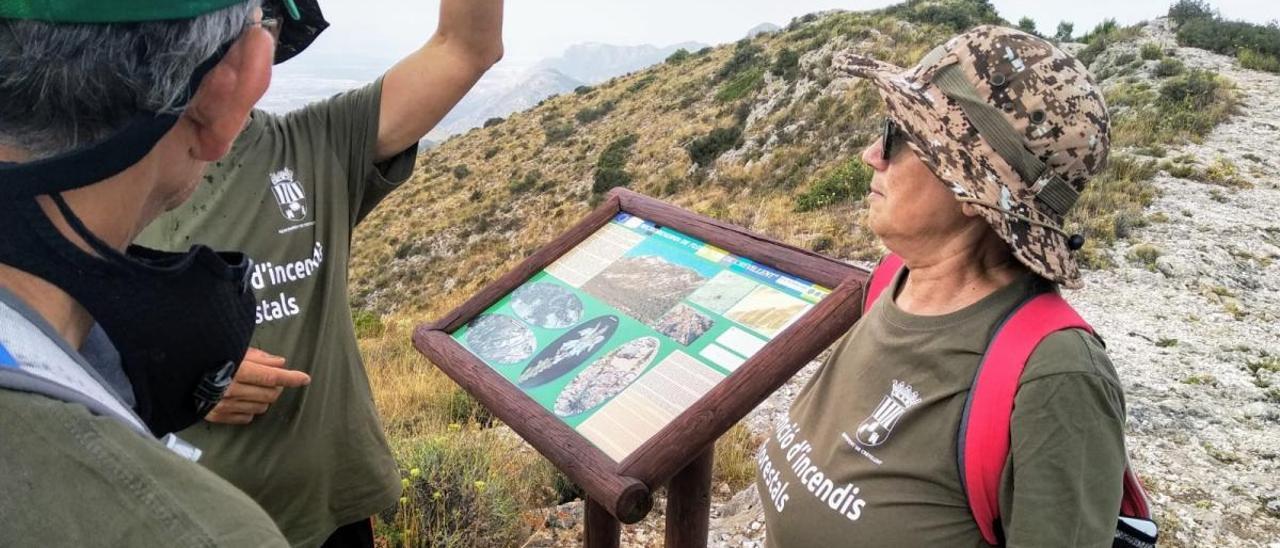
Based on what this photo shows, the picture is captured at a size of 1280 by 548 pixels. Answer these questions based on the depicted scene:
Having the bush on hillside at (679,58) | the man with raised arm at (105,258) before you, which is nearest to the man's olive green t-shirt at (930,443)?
the man with raised arm at (105,258)

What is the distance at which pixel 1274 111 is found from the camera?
11133 millimetres

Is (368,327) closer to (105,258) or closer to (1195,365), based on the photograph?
(1195,365)

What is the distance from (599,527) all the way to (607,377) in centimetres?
60

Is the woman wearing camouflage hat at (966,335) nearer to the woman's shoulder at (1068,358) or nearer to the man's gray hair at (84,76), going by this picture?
the woman's shoulder at (1068,358)

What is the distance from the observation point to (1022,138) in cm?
164

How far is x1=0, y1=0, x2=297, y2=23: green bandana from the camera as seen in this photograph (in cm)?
79

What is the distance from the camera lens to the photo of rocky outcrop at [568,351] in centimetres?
236

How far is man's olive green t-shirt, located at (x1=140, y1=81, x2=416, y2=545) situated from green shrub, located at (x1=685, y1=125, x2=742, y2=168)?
632 inches

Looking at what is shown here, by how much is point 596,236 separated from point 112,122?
2.08 meters

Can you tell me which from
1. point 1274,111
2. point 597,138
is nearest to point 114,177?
point 1274,111

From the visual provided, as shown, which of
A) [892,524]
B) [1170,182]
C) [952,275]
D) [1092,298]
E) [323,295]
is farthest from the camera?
[1170,182]

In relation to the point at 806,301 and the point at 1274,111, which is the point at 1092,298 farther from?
the point at 1274,111

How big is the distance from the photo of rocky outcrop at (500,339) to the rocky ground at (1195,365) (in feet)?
4.59

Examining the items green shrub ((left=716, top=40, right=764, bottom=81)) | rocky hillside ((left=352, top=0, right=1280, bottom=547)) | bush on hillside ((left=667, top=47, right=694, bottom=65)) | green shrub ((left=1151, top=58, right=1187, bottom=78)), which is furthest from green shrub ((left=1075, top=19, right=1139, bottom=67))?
bush on hillside ((left=667, top=47, right=694, bottom=65))
